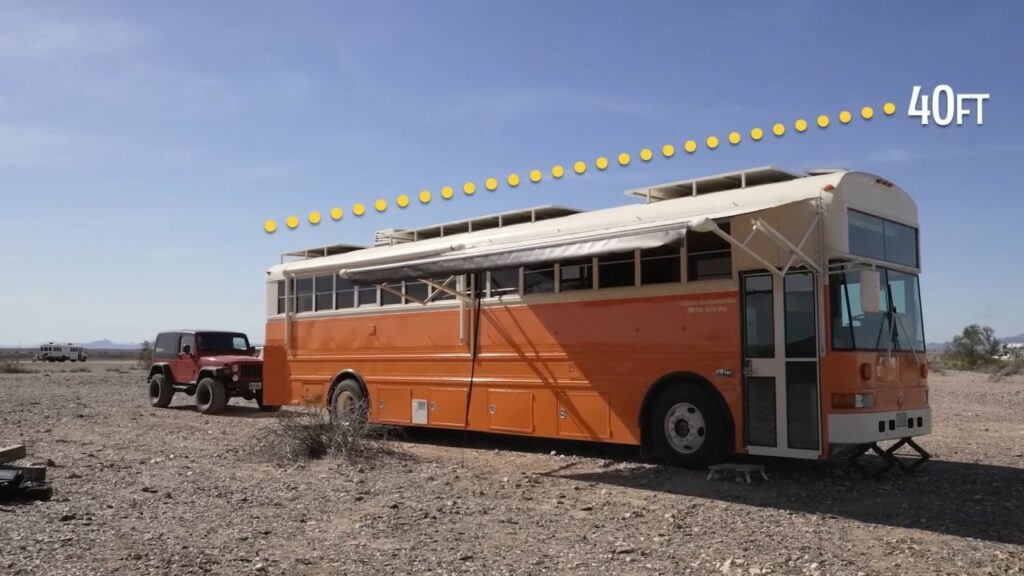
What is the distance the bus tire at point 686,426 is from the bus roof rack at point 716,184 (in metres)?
2.39

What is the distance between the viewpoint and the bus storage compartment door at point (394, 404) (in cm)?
1373

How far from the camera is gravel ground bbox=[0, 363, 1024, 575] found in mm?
6410

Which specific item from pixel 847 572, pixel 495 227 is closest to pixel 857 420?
pixel 847 572

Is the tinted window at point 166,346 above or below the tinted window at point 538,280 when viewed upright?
below

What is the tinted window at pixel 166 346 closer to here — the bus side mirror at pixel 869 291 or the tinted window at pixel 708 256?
the tinted window at pixel 708 256

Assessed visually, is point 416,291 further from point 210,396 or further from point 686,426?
point 210,396

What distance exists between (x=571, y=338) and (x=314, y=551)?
5442mm

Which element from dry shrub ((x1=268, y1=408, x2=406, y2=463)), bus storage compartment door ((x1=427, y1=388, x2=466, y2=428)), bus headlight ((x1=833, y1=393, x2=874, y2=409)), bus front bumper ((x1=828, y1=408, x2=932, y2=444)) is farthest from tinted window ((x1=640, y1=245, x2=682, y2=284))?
dry shrub ((x1=268, y1=408, x2=406, y2=463))

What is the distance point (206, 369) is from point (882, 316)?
1547 cm

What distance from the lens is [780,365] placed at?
9492 mm

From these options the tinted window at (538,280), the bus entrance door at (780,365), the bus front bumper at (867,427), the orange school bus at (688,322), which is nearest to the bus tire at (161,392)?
the orange school bus at (688,322)

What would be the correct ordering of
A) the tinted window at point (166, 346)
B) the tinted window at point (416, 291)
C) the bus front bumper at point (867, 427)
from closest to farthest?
the bus front bumper at point (867, 427)
the tinted window at point (416, 291)
the tinted window at point (166, 346)

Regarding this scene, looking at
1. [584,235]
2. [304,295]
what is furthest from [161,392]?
[584,235]

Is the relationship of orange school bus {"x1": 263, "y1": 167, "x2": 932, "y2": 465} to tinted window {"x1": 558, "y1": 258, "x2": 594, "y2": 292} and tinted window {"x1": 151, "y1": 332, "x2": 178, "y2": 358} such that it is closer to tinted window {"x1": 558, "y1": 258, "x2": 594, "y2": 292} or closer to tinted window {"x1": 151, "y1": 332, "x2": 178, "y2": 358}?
tinted window {"x1": 558, "y1": 258, "x2": 594, "y2": 292}
